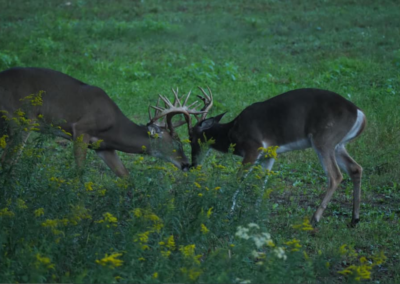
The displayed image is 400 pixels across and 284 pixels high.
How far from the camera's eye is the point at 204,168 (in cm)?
916

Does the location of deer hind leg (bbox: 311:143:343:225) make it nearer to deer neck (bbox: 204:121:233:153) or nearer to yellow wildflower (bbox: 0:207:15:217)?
deer neck (bbox: 204:121:233:153)

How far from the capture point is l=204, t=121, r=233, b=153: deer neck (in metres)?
9.07

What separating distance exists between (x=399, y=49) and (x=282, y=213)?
997 cm

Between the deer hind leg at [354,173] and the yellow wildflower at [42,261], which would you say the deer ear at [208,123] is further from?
the yellow wildflower at [42,261]

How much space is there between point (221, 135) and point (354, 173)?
1.98 m

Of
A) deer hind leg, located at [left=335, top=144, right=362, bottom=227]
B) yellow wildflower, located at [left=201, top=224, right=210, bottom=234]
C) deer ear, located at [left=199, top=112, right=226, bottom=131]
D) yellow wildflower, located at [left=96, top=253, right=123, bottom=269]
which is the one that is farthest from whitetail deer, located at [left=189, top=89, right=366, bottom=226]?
yellow wildflower, located at [left=96, top=253, right=123, bottom=269]

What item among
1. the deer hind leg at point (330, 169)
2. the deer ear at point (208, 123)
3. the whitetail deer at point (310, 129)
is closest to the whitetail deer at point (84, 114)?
the deer ear at point (208, 123)

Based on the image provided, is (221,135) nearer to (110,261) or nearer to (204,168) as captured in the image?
(204,168)

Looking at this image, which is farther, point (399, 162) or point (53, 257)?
point (399, 162)

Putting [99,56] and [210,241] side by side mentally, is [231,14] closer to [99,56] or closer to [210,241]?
[99,56]

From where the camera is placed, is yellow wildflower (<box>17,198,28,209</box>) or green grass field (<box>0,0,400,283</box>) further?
yellow wildflower (<box>17,198,28,209</box>)

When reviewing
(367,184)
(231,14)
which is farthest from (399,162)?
(231,14)

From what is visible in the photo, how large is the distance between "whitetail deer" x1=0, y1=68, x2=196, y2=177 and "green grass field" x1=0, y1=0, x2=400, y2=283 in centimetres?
39

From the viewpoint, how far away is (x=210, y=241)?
6.03 metres
